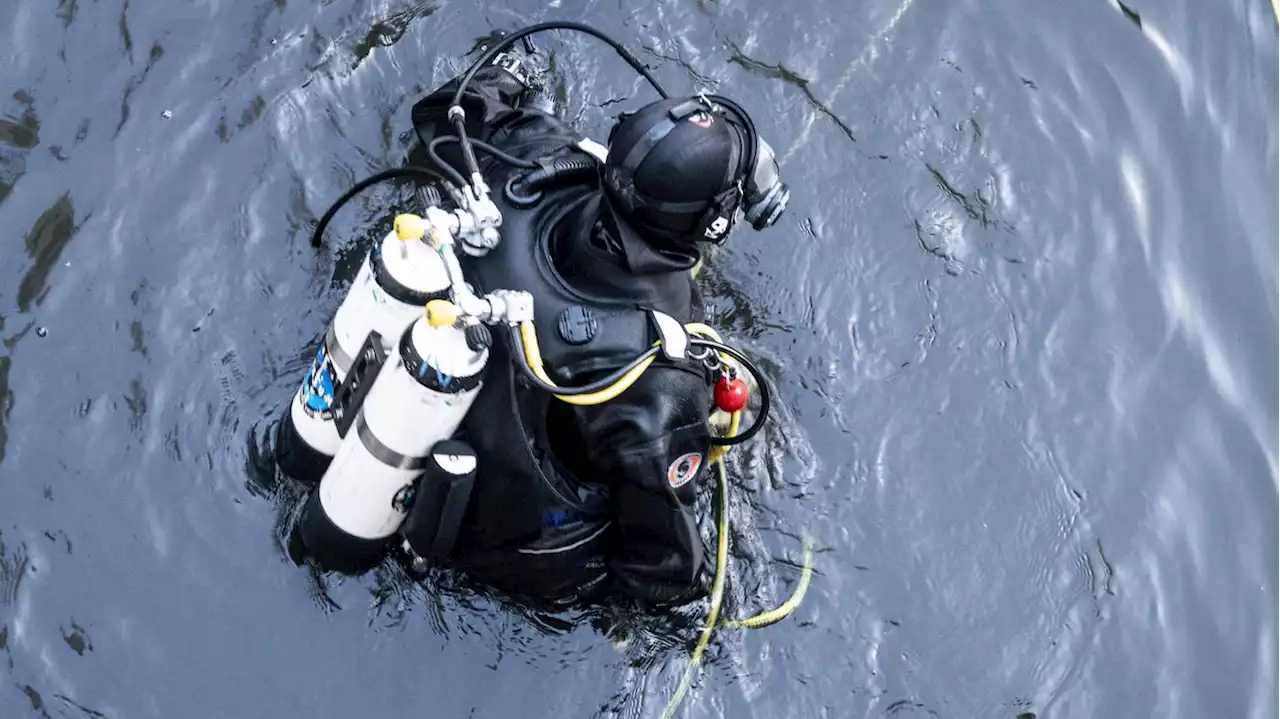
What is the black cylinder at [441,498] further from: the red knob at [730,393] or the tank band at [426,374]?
the red knob at [730,393]

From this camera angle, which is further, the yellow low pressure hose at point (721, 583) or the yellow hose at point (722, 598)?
the yellow hose at point (722, 598)

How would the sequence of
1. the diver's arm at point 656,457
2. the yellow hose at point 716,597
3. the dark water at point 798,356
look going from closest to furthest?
the diver's arm at point 656,457, the dark water at point 798,356, the yellow hose at point 716,597

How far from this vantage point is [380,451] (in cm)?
331

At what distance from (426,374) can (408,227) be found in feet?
1.30

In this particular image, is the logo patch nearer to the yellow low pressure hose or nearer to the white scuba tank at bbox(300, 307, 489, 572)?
the yellow low pressure hose

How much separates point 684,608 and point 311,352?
1.59 metres

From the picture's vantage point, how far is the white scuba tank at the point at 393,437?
311 cm

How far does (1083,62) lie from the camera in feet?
18.7

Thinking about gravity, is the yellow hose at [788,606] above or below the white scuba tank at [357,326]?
below

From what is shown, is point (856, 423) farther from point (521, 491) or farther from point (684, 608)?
point (521, 491)

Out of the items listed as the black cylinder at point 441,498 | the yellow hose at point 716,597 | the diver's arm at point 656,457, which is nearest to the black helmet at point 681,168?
the diver's arm at point 656,457

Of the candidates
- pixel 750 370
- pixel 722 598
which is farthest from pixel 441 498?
pixel 722 598

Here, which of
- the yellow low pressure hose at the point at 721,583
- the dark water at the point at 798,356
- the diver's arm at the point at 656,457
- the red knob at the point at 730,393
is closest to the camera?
the diver's arm at the point at 656,457

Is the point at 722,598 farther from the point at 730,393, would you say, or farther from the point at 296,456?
the point at 296,456
